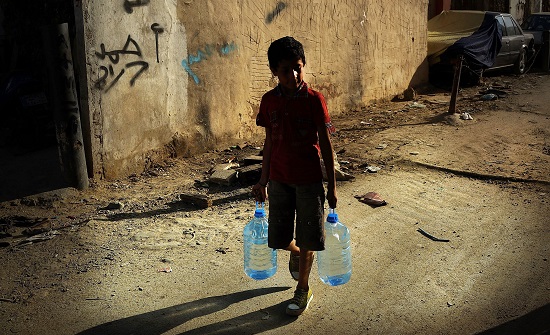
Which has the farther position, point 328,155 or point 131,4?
point 131,4

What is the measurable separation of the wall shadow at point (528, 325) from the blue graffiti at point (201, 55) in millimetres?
4947

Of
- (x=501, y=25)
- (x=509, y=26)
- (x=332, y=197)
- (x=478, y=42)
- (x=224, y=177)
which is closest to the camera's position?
(x=332, y=197)

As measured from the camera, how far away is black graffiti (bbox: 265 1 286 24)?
339 inches

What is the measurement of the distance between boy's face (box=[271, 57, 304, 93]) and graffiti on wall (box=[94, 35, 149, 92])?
3464 mm

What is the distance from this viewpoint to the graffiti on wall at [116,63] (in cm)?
650

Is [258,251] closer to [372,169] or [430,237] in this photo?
[430,237]

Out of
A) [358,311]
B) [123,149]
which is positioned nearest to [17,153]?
[123,149]

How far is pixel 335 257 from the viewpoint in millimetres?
4152

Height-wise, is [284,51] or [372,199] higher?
[284,51]

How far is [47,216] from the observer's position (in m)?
5.77

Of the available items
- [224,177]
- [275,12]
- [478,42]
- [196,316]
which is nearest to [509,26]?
[478,42]

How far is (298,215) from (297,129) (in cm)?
56

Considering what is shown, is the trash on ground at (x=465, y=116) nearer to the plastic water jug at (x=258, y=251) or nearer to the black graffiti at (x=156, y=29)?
the black graffiti at (x=156, y=29)

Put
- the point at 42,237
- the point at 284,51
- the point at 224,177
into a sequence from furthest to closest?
the point at 224,177
the point at 42,237
the point at 284,51
